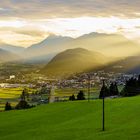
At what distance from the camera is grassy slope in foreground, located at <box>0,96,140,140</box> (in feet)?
135

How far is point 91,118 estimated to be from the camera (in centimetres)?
5556

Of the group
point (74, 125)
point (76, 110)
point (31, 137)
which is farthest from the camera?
point (76, 110)

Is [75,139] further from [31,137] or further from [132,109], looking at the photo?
[132,109]

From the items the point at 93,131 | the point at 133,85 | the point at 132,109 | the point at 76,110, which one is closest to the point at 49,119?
the point at 76,110

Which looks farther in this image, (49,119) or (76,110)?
(76,110)

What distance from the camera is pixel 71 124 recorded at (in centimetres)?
5256

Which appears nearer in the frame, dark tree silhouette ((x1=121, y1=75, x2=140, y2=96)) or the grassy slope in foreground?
the grassy slope in foreground

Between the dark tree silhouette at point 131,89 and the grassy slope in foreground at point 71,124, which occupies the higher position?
the dark tree silhouette at point 131,89

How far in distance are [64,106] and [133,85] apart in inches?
1519

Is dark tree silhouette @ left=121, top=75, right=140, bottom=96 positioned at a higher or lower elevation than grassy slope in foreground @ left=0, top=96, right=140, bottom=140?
higher

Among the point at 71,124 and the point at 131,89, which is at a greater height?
the point at 131,89

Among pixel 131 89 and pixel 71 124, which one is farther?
pixel 131 89

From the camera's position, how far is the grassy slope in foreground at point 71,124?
41.2m

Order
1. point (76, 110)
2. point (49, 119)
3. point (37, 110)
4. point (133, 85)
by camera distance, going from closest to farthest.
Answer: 1. point (49, 119)
2. point (76, 110)
3. point (37, 110)
4. point (133, 85)
